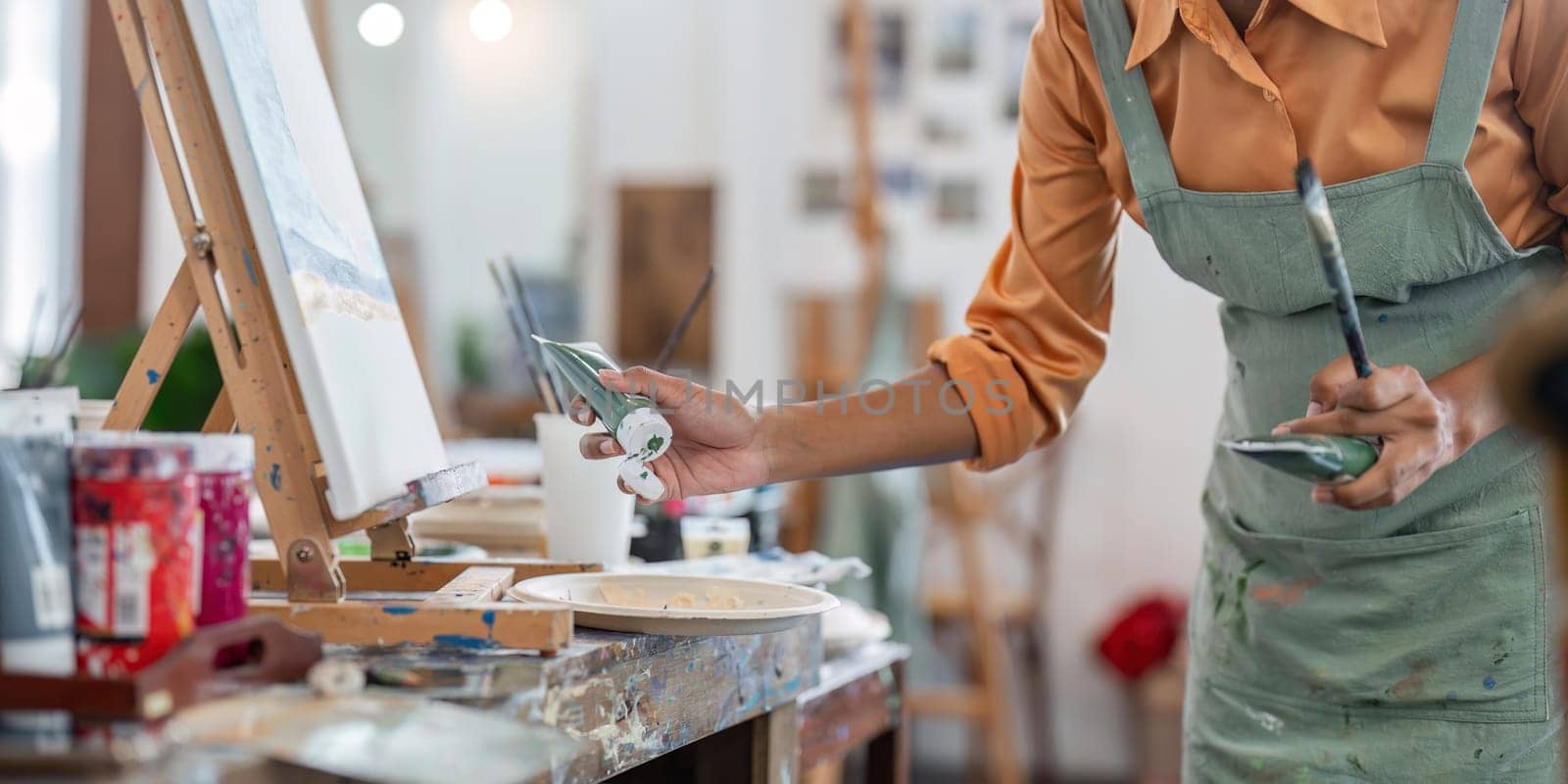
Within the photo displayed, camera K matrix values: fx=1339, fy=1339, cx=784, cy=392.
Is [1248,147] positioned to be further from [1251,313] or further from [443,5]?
[443,5]

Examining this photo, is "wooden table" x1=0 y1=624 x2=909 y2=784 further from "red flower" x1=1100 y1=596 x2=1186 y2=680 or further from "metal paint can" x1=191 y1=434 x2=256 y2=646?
"red flower" x1=1100 y1=596 x2=1186 y2=680

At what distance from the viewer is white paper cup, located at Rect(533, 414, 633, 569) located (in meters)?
1.26

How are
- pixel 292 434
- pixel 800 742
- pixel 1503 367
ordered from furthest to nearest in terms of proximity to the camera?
pixel 800 742 → pixel 292 434 → pixel 1503 367

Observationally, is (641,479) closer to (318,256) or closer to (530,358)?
(318,256)

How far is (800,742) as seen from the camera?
1.26 m

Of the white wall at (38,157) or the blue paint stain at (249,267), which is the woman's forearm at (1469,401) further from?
the white wall at (38,157)

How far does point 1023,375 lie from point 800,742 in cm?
41

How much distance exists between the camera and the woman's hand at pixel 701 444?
1079mm

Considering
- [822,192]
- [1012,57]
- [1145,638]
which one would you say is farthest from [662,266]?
[1145,638]

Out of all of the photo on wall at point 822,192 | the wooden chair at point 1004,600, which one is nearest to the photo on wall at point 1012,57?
the photo on wall at point 822,192

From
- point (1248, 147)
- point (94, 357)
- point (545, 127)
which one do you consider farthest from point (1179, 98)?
point (545, 127)

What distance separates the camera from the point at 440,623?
87 cm

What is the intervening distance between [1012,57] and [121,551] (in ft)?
10.7

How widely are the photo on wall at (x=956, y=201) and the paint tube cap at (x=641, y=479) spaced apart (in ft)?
8.90
